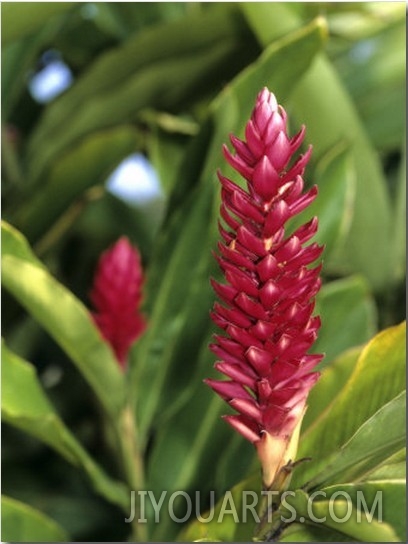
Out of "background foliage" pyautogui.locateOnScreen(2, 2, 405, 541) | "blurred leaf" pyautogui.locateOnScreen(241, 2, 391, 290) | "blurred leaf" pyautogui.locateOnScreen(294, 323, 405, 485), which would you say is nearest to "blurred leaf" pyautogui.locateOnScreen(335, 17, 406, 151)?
"background foliage" pyautogui.locateOnScreen(2, 2, 405, 541)

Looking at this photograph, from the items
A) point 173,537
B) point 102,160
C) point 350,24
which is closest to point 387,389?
point 173,537

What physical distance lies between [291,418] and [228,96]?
372mm

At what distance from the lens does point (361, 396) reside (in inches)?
25.0

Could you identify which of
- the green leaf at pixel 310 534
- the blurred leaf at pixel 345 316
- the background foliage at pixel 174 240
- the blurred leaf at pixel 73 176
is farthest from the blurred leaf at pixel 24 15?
the green leaf at pixel 310 534

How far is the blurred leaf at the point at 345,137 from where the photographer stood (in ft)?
3.14

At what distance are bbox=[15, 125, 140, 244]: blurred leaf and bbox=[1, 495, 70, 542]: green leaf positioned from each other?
0.34 m

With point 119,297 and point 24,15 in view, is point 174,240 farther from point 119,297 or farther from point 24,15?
point 24,15

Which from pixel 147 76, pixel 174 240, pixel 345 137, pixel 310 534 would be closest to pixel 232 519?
pixel 310 534

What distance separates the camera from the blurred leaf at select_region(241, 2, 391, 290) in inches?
37.7

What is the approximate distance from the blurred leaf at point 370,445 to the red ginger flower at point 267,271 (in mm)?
52

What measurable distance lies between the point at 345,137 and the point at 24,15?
35 cm

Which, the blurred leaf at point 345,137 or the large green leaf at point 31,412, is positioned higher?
the blurred leaf at point 345,137

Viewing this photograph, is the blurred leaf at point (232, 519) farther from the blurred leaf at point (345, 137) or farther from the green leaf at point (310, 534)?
the blurred leaf at point (345, 137)

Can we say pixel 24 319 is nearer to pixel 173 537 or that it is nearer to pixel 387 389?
pixel 173 537
